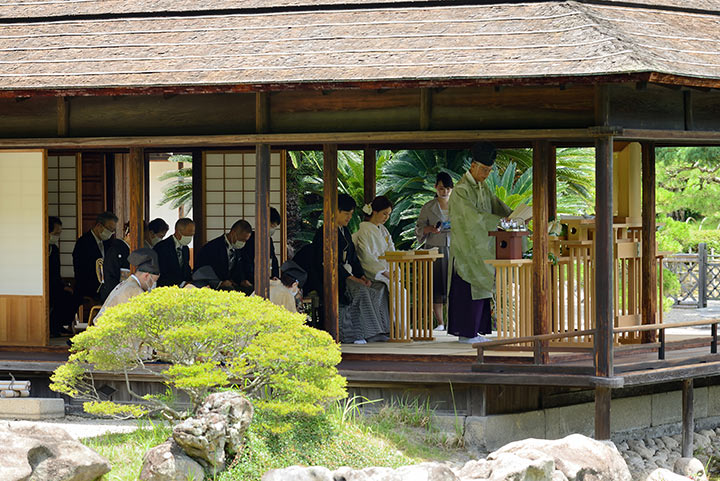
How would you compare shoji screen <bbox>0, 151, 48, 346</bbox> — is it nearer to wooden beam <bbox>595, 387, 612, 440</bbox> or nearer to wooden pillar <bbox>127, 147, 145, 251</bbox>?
wooden pillar <bbox>127, 147, 145, 251</bbox>

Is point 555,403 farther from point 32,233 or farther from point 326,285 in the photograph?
point 32,233

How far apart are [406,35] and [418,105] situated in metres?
0.76

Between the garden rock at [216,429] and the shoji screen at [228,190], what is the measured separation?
22.0 ft

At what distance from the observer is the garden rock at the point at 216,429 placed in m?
8.30

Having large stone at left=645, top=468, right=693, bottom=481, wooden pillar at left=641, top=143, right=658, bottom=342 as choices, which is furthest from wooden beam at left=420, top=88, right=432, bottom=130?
large stone at left=645, top=468, right=693, bottom=481

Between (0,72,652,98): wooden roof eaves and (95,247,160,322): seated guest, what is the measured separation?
1.60 metres

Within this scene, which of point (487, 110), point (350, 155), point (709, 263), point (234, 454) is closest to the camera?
point (234, 454)

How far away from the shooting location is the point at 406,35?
37.2 ft

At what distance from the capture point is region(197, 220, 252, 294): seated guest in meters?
13.2

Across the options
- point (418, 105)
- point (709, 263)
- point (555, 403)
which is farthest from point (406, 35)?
point (709, 263)

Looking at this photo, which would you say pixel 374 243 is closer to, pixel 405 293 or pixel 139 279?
pixel 405 293

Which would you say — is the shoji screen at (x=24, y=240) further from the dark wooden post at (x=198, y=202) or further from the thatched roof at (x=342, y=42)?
the dark wooden post at (x=198, y=202)

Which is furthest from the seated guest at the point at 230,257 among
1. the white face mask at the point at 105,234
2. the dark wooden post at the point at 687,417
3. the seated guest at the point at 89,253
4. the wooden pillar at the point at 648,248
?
the dark wooden post at the point at 687,417

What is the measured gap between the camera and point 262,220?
11406 mm
